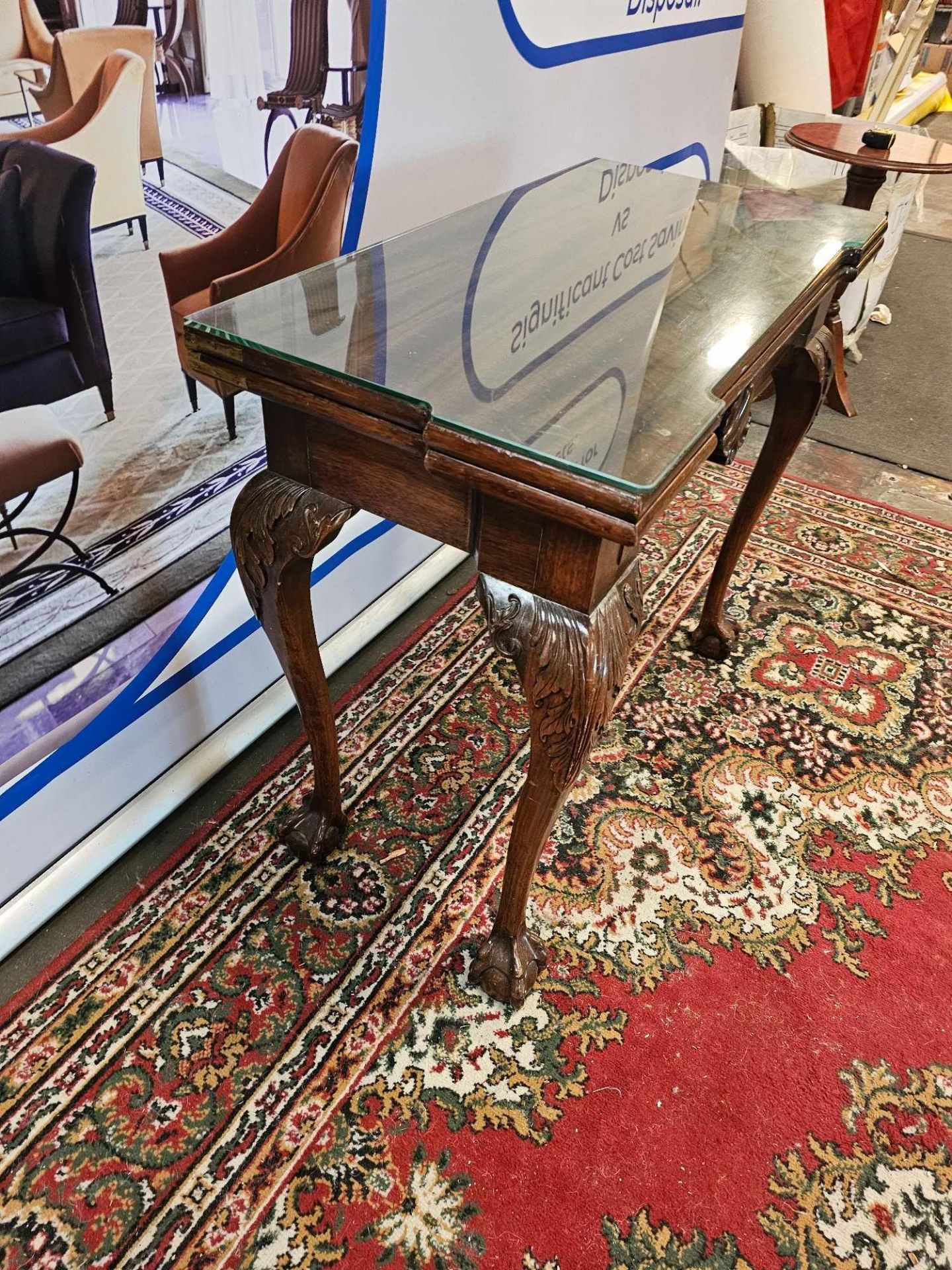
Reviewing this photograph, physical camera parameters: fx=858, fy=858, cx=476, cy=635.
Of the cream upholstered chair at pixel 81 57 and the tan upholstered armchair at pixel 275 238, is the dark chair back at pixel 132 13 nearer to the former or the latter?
the cream upholstered chair at pixel 81 57

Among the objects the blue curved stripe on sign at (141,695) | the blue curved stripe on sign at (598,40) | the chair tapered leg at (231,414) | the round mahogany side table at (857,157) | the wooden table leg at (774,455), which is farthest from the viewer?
the round mahogany side table at (857,157)

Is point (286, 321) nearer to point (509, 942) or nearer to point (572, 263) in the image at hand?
point (572, 263)

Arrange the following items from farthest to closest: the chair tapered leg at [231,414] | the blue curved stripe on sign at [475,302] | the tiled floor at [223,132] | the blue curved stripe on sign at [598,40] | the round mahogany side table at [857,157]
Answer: the round mahogany side table at [857,157]
the blue curved stripe on sign at [598,40]
the chair tapered leg at [231,414]
the tiled floor at [223,132]
the blue curved stripe on sign at [475,302]

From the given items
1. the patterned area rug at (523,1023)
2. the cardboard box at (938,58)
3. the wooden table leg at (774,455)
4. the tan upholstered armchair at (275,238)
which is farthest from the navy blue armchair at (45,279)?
the cardboard box at (938,58)

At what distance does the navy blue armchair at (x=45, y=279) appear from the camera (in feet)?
3.52

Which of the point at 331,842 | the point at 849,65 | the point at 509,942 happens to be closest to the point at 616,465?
the point at 509,942

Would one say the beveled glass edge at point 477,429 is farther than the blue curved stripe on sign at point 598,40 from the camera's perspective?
No

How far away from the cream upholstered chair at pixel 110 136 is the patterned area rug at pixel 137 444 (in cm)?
2

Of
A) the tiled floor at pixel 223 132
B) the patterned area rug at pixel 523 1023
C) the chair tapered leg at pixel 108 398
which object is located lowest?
the patterned area rug at pixel 523 1023

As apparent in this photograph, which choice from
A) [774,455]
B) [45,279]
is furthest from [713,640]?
[45,279]

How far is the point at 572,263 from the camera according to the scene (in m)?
1.12

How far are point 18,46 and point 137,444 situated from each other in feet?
1.59

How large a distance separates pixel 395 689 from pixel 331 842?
41 centimetres

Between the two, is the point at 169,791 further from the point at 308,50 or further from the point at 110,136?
the point at 308,50
